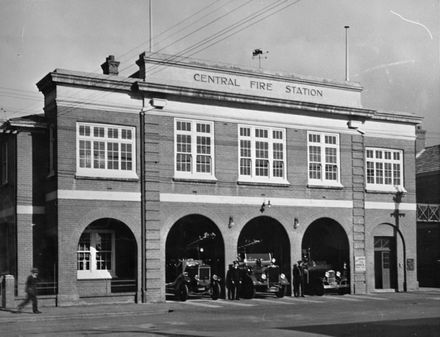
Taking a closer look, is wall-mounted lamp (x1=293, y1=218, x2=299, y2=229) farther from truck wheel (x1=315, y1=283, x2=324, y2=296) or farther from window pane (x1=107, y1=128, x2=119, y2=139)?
window pane (x1=107, y1=128, x2=119, y2=139)

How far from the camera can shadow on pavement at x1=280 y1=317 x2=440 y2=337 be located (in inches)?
696

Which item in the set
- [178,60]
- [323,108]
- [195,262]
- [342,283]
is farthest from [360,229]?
[178,60]

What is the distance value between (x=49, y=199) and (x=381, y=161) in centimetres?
1718

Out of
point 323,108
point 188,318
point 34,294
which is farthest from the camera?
point 323,108

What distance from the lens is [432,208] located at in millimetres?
41625

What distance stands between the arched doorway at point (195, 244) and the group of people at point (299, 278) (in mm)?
3530

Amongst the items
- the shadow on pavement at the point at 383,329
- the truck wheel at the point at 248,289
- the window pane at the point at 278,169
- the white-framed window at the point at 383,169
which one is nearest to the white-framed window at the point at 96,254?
the truck wheel at the point at 248,289

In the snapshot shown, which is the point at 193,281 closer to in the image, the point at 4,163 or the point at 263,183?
the point at 263,183

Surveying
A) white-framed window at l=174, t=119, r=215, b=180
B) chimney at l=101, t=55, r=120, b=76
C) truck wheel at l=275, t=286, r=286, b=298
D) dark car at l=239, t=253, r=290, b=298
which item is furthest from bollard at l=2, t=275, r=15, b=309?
truck wheel at l=275, t=286, r=286, b=298

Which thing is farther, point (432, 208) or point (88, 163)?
point (432, 208)

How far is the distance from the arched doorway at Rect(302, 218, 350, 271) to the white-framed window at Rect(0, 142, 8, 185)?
14.7 m

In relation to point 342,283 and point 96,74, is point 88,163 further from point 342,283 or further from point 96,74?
point 342,283

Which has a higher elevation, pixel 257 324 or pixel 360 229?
pixel 360 229

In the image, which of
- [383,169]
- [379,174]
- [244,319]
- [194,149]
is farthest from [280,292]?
[244,319]
